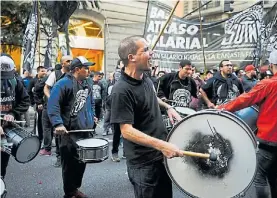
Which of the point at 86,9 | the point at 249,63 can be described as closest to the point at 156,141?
the point at 249,63

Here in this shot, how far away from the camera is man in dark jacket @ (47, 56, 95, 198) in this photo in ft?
17.3

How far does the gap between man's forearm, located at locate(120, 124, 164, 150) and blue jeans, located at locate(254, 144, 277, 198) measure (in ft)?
5.43

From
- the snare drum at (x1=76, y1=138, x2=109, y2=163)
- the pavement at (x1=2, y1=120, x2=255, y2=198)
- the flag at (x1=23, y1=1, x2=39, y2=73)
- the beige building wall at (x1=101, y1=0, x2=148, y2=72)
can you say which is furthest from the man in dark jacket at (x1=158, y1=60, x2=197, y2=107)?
the beige building wall at (x1=101, y1=0, x2=148, y2=72)

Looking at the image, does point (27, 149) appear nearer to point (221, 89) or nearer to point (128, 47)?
point (128, 47)

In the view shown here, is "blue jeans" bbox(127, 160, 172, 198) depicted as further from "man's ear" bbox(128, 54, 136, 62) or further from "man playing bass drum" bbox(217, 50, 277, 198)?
"man playing bass drum" bbox(217, 50, 277, 198)

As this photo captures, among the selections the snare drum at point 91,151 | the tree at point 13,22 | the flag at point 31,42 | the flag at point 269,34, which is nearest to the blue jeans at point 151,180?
the snare drum at point 91,151

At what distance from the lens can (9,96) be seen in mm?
5105

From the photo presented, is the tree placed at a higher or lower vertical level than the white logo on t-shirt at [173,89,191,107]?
higher

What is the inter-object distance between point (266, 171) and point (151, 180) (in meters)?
1.57

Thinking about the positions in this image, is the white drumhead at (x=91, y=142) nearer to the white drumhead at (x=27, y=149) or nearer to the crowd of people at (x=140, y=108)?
the crowd of people at (x=140, y=108)

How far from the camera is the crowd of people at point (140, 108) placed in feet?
10.5

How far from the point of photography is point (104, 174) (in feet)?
21.9

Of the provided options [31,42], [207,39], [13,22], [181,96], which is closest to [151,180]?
[181,96]

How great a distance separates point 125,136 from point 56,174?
394 centimetres
